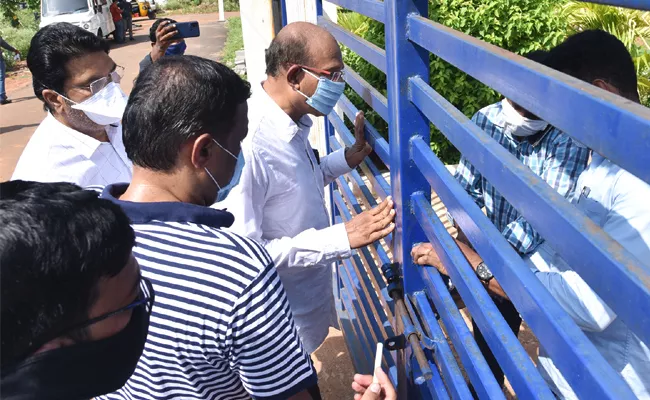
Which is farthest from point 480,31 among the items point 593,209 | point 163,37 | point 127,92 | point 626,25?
point 127,92

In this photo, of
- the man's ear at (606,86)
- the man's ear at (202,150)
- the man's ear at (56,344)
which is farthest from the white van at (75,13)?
the man's ear at (56,344)

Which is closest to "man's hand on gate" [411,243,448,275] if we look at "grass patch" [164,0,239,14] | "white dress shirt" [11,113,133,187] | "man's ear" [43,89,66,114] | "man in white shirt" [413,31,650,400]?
"man in white shirt" [413,31,650,400]

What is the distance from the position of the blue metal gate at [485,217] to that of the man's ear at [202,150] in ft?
1.91

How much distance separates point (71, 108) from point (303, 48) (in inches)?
42.1

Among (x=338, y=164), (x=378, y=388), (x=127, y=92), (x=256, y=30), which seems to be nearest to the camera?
(x=378, y=388)

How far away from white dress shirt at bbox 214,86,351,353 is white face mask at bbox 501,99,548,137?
0.77 metres

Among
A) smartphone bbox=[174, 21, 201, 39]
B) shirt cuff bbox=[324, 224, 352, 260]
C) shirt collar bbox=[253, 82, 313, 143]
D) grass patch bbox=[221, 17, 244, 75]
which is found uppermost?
smartphone bbox=[174, 21, 201, 39]

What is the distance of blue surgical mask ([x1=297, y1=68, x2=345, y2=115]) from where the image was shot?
218 cm

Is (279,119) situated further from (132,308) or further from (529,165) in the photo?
(132,308)

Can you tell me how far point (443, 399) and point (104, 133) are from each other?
1.90m

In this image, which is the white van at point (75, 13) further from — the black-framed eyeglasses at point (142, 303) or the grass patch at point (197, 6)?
the black-framed eyeglasses at point (142, 303)

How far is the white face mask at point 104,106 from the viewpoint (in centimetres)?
246

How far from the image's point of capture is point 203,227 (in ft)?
4.23

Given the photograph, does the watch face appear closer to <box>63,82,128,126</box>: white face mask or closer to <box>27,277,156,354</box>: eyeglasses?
<box>27,277,156,354</box>: eyeglasses
